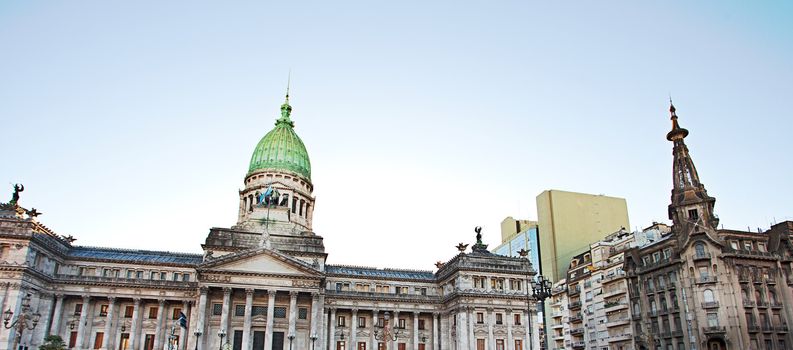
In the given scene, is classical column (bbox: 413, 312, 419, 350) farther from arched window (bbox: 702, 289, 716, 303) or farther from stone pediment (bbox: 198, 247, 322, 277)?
arched window (bbox: 702, 289, 716, 303)

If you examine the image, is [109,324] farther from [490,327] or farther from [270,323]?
[490,327]

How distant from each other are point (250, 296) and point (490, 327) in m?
30.2

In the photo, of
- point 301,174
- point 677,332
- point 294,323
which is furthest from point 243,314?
→ point 677,332

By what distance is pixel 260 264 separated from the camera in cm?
6944

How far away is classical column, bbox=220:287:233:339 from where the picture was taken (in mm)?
66125

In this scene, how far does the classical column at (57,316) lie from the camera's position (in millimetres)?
66500

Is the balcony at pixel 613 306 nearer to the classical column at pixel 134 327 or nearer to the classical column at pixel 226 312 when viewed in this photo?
the classical column at pixel 226 312

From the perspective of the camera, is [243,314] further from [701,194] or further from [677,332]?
[701,194]

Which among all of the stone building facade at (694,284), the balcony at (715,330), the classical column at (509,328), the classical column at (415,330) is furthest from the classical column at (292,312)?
the balcony at (715,330)

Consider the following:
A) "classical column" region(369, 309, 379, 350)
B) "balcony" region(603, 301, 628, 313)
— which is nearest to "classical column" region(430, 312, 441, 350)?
"classical column" region(369, 309, 379, 350)

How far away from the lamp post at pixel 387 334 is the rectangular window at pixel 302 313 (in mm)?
9401

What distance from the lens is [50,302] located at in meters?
66.9

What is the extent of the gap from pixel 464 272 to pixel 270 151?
122ft

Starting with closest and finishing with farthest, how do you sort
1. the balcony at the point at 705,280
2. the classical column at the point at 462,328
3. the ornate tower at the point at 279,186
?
the balcony at the point at 705,280 < the classical column at the point at 462,328 < the ornate tower at the point at 279,186
